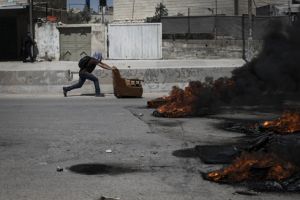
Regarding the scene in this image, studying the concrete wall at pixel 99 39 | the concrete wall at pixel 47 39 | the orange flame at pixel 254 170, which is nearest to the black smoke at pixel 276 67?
the orange flame at pixel 254 170

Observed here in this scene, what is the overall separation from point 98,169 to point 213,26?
26.8 m

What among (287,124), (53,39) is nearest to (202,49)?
(53,39)

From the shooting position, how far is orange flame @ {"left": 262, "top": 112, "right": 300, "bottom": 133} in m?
9.00

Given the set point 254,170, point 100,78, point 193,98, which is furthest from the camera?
point 100,78

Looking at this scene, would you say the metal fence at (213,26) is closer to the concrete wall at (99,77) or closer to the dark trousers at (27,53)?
the dark trousers at (27,53)

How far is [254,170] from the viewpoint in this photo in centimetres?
637

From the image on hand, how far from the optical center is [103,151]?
8.33 metres

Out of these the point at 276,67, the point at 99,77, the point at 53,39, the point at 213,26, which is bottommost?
the point at 99,77

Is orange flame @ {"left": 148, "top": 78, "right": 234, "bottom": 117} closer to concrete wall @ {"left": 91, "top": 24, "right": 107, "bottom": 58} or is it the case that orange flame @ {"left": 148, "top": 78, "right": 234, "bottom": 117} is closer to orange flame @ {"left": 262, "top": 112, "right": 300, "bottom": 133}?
orange flame @ {"left": 262, "top": 112, "right": 300, "bottom": 133}

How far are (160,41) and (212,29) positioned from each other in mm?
3214

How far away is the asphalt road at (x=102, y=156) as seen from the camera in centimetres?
605

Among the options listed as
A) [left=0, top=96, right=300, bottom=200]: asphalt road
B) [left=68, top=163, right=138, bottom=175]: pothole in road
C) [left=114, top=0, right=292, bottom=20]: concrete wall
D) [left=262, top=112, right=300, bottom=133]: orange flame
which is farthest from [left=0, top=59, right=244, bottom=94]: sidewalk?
[left=114, top=0, right=292, bottom=20]: concrete wall

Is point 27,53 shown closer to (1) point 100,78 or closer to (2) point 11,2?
(2) point 11,2

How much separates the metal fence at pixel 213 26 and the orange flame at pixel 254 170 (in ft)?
82.7
